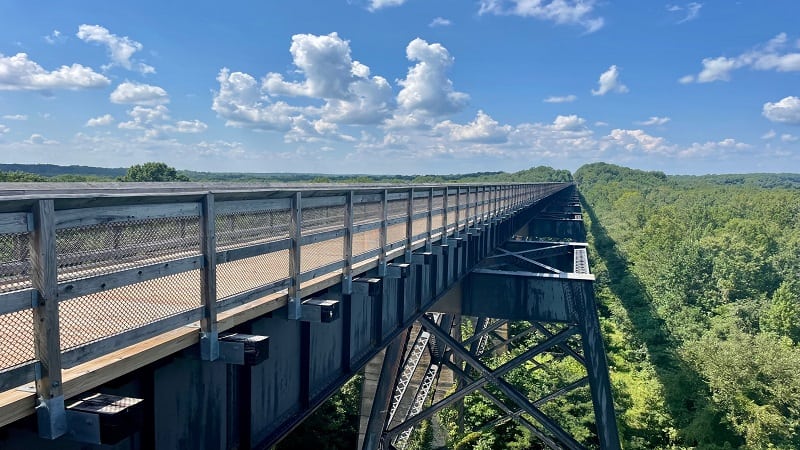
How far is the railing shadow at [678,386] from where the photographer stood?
77.0ft

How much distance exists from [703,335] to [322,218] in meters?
38.4

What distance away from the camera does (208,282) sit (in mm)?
4441

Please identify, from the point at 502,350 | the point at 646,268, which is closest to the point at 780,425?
the point at 502,350

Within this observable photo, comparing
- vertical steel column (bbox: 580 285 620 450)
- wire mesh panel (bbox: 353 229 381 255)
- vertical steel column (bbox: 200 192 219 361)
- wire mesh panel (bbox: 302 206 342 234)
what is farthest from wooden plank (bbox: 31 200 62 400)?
vertical steel column (bbox: 580 285 620 450)

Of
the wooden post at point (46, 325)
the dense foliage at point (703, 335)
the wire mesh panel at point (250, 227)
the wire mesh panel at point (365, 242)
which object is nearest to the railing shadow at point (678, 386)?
the dense foliage at point (703, 335)

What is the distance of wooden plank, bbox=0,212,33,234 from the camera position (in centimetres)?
290

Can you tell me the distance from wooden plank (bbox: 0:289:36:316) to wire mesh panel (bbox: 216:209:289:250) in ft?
6.02

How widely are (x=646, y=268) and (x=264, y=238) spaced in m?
63.6

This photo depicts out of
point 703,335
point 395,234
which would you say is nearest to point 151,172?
point 703,335

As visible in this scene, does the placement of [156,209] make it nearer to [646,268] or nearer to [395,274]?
[395,274]

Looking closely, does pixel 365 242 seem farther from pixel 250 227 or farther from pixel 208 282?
pixel 208 282

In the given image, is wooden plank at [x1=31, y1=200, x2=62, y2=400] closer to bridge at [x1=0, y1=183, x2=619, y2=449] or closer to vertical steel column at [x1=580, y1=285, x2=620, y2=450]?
bridge at [x1=0, y1=183, x2=619, y2=449]

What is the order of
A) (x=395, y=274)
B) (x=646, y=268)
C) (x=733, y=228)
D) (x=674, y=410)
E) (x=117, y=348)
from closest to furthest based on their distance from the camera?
(x=117, y=348) < (x=395, y=274) < (x=674, y=410) < (x=646, y=268) < (x=733, y=228)

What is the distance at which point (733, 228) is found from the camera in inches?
3145
